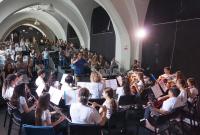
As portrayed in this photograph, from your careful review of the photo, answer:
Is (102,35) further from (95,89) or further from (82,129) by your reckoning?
(82,129)

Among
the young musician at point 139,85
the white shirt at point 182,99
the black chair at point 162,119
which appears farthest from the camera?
the young musician at point 139,85

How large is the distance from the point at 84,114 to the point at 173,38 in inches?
298

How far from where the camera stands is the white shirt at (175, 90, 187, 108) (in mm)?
7469

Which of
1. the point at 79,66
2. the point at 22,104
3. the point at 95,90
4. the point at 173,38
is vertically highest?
the point at 173,38

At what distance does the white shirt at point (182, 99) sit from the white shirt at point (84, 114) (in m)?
2.27

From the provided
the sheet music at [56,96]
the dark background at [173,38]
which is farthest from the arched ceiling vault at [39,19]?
the sheet music at [56,96]

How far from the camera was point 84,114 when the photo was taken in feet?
19.9

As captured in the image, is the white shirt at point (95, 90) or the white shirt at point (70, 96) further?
the white shirt at point (95, 90)

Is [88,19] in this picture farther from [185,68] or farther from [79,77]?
[185,68]

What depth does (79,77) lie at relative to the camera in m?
14.2

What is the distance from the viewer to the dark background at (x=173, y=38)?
11289mm

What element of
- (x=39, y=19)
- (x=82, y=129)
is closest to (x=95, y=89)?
(x=82, y=129)

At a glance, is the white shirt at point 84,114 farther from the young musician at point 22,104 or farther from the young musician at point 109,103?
the young musician at point 22,104

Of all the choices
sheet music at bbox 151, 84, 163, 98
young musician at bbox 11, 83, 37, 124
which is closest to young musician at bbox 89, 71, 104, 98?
sheet music at bbox 151, 84, 163, 98
